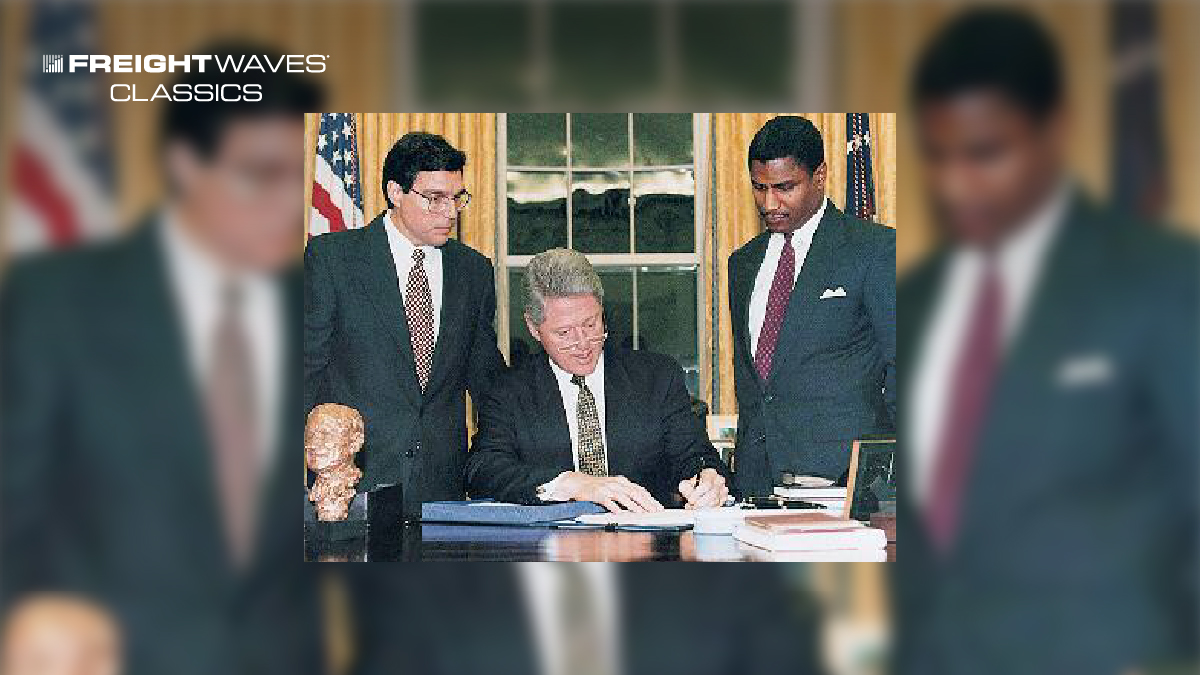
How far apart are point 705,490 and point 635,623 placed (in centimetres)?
49

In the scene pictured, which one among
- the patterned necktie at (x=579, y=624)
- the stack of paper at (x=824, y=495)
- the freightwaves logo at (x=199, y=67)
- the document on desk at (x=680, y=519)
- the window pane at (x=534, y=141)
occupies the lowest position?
the patterned necktie at (x=579, y=624)

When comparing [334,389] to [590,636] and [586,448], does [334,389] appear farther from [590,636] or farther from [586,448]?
[590,636]

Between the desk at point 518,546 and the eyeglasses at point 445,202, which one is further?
the eyeglasses at point 445,202

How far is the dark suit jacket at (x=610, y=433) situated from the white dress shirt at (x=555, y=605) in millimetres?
251

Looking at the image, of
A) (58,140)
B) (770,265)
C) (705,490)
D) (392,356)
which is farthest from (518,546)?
(58,140)

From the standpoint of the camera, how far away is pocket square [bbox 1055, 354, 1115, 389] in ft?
15.9

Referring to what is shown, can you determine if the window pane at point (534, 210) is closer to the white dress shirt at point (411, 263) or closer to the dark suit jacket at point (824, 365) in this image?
the white dress shirt at point (411, 263)

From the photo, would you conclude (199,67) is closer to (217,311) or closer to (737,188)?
(217,311)

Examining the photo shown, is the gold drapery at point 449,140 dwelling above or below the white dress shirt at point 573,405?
above

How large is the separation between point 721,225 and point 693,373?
0.50 metres

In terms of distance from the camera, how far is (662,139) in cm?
491

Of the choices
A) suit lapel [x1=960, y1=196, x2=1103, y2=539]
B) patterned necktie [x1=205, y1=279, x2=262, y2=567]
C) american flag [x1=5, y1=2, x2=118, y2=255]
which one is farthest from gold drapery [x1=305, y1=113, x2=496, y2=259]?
suit lapel [x1=960, y1=196, x2=1103, y2=539]

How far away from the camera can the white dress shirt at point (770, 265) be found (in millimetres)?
4949

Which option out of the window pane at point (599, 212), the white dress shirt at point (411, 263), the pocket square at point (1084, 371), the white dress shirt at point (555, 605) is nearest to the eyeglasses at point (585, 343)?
the window pane at point (599, 212)
